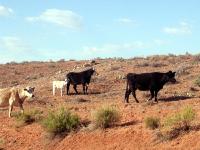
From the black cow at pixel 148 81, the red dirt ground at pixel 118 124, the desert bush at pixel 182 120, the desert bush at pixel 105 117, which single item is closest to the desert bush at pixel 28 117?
the red dirt ground at pixel 118 124

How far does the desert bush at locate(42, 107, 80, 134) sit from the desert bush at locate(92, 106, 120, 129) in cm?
96

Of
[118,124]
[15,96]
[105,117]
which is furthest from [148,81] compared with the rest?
[105,117]

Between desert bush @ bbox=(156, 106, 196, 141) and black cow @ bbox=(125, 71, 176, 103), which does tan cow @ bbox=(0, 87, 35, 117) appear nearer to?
black cow @ bbox=(125, 71, 176, 103)

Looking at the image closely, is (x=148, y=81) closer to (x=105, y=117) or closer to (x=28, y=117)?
(x=28, y=117)

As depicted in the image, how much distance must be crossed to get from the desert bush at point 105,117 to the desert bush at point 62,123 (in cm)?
96

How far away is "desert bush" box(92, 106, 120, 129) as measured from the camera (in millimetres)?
19688

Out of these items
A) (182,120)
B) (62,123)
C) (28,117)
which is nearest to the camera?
(182,120)

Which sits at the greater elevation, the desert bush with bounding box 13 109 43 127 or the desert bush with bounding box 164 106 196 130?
the desert bush with bounding box 164 106 196 130

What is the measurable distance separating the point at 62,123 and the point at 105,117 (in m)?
1.88

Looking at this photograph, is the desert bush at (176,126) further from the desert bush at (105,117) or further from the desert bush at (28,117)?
the desert bush at (28,117)

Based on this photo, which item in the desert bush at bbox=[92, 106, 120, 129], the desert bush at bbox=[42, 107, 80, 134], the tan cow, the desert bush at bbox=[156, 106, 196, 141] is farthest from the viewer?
the tan cow

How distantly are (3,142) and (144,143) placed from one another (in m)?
6.67

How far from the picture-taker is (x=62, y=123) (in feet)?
67.2

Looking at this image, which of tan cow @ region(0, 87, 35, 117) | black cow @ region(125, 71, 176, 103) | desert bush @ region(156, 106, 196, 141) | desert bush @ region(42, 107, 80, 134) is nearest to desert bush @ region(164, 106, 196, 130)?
desert bush @ region(156, 106, 196, 141)
